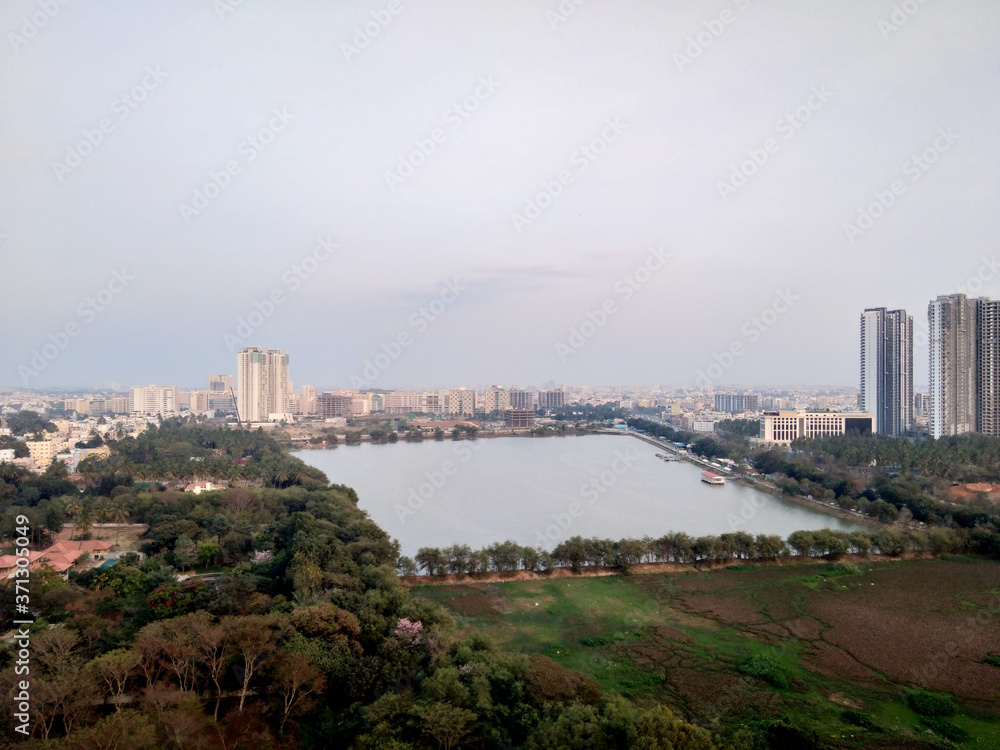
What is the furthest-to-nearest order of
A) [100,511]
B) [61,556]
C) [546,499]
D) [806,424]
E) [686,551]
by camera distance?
[806,424]
[546,499]
[100,511]
[686,551]
[61,556]

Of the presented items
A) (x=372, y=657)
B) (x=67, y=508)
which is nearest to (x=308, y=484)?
(x=67, y=508)

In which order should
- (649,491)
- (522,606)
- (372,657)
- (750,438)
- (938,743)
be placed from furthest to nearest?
(750,438)
(649,491)
(522,606)
(372,657)
(938,743)

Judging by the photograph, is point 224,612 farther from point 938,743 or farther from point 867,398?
point 867,398

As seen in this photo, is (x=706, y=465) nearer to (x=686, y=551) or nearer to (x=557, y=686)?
(x=686, y=551)

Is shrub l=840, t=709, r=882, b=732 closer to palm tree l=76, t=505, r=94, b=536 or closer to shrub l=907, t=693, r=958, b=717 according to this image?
shrub l=907, t=693, r=958, b=717

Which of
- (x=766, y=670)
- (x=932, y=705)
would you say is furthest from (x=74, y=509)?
(x=932, y=705)

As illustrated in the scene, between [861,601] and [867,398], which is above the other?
[867,398]
